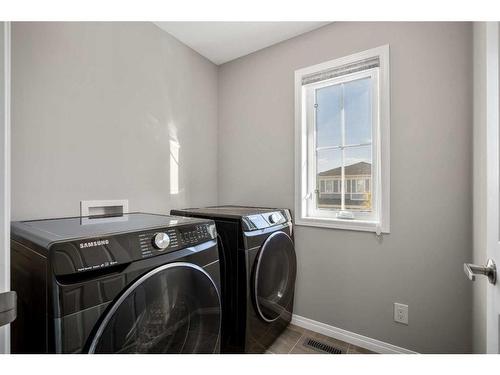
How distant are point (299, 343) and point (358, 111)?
1.69 metres

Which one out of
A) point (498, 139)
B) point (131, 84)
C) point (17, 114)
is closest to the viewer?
point (498, 139)

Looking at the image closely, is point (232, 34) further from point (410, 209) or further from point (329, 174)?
point (410, 209)

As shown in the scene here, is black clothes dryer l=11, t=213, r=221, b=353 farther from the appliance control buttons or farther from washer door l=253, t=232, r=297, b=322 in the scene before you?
the appliance control buttons

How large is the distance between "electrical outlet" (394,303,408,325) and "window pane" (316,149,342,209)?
72cm

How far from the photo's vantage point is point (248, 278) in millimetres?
1283

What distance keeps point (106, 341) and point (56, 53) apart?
141cm

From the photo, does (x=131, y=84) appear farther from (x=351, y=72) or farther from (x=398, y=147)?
(x=398, y=147)

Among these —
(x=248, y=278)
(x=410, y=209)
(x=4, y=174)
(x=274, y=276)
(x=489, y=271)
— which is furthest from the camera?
(x=274, y=276)

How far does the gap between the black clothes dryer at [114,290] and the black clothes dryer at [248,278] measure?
27 centimetres

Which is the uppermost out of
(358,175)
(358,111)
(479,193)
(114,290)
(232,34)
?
(232,34)

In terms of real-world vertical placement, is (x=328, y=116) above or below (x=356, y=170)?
above

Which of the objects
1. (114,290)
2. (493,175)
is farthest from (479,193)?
(114,290)
